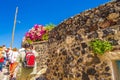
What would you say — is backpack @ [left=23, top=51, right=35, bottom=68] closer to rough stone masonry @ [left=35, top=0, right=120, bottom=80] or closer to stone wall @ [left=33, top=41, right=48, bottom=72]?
rough stone masonry @ [left=35, top=0, right=120, bottom=80]

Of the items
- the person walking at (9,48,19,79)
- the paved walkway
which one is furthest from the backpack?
the paved walkway

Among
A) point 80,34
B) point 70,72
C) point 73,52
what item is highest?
point 80,34

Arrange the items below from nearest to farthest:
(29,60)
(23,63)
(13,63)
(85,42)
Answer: (85,42) < (29,60) < (23,63) < (13,63)

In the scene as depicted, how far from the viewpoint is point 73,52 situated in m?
8.08

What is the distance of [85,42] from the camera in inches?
297

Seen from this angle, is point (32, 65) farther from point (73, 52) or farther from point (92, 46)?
point (92, 46)

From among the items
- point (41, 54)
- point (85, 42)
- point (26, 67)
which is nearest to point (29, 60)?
point (26, 67)

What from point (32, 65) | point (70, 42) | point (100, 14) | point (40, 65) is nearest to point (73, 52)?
point (70, 42)

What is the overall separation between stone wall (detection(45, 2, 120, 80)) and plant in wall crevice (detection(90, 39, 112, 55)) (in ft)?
0.36

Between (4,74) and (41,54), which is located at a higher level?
(41,54)

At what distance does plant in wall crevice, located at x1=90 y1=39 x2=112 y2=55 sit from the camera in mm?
6778

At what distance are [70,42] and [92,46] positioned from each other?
1.24m

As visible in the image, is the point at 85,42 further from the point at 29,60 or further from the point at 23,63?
the point at 23,63

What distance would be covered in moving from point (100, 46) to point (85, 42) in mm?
693
